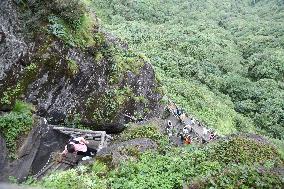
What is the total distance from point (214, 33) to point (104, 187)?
54.3 meters

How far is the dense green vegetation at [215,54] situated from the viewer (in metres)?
34.2

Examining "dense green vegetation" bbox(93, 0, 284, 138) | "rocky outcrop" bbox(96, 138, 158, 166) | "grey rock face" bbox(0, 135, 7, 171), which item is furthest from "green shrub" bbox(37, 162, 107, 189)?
"dense green vegetation" bbox(93, 0, 284, 138)

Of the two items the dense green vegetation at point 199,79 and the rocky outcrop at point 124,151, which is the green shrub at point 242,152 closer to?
the dense green vegetation at point 199,79

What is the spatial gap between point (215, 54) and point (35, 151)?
3821 cm

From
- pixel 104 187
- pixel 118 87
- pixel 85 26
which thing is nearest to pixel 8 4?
pixel 85 26

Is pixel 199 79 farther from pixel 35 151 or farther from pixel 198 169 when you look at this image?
pixel 198 169

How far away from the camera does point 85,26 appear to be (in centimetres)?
1650

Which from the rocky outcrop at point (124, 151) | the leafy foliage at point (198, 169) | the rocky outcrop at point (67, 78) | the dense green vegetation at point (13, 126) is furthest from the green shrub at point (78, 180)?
the rocky outcrop at point (67, 78)

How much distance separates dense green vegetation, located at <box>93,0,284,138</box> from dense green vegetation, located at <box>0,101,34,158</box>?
1746cm

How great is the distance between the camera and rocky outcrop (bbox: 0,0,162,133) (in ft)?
45.3

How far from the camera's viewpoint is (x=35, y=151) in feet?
44.4

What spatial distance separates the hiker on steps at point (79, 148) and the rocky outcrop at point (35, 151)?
0.60 m

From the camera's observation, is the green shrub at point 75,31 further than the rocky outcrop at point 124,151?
Yes

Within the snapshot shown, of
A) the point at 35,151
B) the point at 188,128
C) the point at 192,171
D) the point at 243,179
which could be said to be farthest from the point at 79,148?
the point at 188,128
